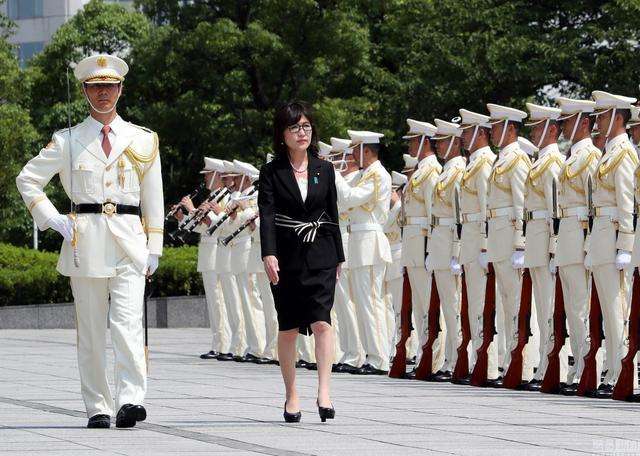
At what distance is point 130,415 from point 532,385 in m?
4.83

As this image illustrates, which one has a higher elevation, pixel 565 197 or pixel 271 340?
pixel 565 197

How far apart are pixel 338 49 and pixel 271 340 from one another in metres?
17.1

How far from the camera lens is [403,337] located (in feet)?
53.0

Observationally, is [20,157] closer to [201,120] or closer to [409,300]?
[201,120]

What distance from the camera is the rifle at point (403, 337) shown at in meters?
16.2

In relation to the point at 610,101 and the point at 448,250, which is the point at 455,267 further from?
the point at 610,101

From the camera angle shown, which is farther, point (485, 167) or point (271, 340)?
point (271, 340)

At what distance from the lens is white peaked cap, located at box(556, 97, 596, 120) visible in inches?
538

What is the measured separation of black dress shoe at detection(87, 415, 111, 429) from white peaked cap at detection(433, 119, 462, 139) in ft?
19.7

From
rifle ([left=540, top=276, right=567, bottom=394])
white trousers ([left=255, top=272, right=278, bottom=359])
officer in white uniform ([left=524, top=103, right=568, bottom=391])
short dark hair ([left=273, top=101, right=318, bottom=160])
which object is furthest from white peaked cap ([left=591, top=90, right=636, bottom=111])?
white trousers ([left=255, top=272, right=278, bottom=359])

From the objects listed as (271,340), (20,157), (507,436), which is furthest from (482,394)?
(20,157)

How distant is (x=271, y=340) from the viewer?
62.4 feet

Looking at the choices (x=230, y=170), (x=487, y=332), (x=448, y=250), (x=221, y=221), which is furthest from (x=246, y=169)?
(x=487, y=332)

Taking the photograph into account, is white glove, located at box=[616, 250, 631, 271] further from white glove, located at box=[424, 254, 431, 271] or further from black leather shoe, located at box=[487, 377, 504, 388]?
white glove, located at box=[424, 254, 431, 271]
